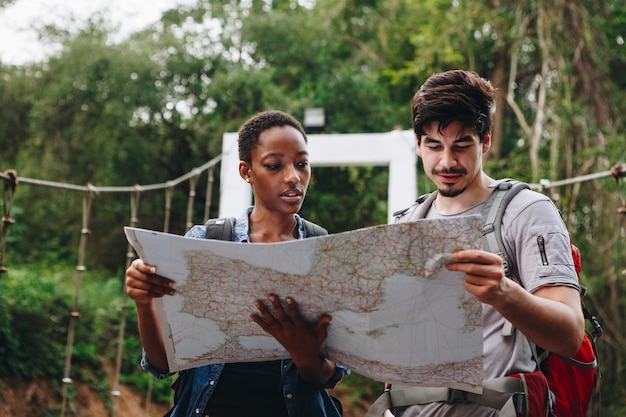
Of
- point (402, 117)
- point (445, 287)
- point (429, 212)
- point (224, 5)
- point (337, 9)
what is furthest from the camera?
point (224, 5)

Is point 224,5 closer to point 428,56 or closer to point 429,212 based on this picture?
point 428,56

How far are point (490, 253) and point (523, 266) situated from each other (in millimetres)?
154

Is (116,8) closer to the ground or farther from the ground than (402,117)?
farther from the ground

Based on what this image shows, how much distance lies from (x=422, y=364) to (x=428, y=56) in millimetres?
6311

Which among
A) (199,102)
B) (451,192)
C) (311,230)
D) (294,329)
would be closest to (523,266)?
(451,192)

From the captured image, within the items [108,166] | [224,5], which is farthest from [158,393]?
[224,5]

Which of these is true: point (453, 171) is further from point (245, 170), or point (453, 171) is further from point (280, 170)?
point (245, 170)

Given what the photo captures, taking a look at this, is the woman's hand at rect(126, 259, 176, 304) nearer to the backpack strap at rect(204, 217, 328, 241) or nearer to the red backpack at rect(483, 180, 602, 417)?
the backpack strap at rect(204, 217, 328, 241)

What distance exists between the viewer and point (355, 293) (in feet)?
3.32

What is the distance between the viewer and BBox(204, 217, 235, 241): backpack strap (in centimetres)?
136

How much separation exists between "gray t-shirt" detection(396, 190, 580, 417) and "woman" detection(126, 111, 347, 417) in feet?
0.73

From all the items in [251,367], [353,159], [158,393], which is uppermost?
[353,159]

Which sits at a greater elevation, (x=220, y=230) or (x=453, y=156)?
(x=453, y=156)

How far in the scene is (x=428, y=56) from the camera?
7031 millimetres
